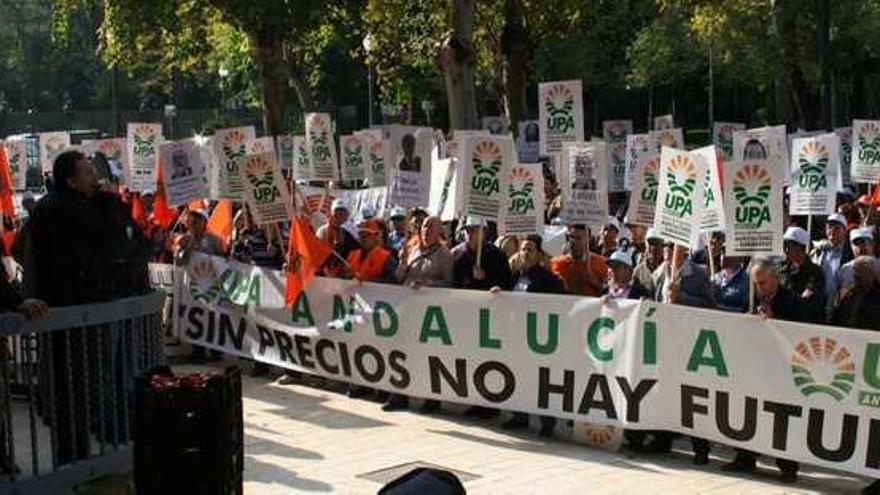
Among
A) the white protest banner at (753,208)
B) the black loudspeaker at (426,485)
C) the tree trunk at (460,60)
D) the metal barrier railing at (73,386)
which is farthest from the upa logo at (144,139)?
the black loudspeaker at (426,485)

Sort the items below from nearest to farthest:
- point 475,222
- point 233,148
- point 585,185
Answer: point 475,222
point 585,185
point 233,148

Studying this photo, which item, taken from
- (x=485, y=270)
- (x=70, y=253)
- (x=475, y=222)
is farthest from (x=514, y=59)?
(x=70, y=253)

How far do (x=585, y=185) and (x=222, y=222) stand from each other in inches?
Result: 188

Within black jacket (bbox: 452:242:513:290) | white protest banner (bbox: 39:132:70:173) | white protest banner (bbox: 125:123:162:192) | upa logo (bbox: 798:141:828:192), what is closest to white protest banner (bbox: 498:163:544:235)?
black jacket (bbox: 452:242:513:290)

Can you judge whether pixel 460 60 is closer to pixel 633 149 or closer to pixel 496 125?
pixel 633 149

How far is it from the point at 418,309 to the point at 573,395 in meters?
1.82

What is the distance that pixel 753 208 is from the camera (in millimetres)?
10164

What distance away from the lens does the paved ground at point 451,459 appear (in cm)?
953

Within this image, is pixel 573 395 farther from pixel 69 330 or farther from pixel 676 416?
pixel 69 330

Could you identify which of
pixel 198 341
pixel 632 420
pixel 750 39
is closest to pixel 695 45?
pixel 750 39

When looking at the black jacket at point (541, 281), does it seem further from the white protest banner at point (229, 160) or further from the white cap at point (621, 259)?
the white protest banner at point (229, 160)

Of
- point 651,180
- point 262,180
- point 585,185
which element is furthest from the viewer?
point 262,180

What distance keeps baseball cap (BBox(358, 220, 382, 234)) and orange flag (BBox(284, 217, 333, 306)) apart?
0.39 meters

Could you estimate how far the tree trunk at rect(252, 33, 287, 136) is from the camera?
2880cm
